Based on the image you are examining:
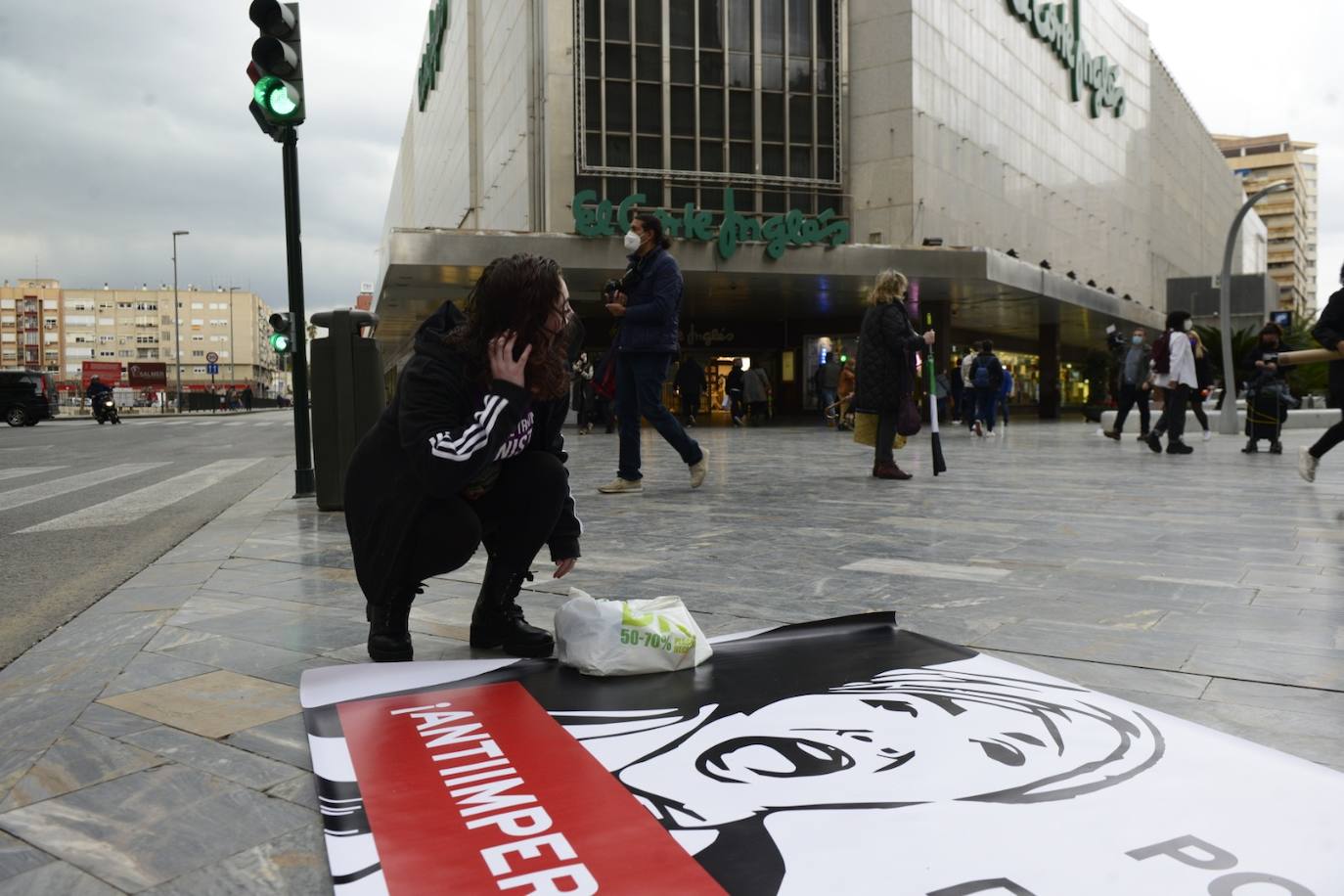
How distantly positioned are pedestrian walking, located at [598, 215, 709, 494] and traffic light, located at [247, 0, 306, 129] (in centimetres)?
249

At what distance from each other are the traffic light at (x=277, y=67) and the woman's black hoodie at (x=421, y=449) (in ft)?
16.5

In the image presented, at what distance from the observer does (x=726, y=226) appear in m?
21.8

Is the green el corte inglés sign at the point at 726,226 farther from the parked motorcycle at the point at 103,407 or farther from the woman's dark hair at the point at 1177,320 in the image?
the parked motorcycle at the point at 103,407

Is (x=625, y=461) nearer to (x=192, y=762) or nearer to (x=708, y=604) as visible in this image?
(x=708, y=604)

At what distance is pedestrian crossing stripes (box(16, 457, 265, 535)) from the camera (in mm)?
6746

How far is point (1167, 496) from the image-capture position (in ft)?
23.7

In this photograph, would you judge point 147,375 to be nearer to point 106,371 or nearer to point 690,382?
point 106,371

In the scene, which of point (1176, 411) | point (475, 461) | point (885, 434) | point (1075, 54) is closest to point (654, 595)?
point (475, 461)

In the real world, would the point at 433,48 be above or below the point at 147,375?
above

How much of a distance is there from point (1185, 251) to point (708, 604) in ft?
204

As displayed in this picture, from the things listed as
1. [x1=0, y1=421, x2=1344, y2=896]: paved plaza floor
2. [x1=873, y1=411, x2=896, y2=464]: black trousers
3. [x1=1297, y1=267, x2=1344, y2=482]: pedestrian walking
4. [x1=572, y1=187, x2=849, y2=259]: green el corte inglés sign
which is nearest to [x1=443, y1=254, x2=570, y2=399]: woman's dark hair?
[x1=0, y1=421, x2=1344, y2=896]: paved plaza floor

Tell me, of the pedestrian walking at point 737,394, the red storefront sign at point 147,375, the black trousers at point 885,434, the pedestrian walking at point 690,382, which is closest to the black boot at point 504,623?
the black trousers at point 885,434

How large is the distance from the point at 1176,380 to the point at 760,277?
1247cm

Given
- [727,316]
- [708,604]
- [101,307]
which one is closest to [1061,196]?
[727,316]
